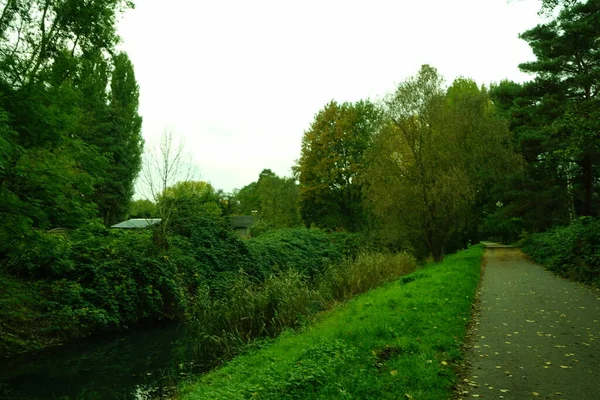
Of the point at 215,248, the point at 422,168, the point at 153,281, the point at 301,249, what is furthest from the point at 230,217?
the point at 422,168

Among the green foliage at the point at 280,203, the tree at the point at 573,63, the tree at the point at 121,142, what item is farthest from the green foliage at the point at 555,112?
the tree at the point at 121,142

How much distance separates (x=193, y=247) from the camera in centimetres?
1812

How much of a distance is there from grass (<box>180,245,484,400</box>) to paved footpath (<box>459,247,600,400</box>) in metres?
0.38

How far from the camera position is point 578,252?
1564cm

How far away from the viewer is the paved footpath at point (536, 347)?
15.2 feet

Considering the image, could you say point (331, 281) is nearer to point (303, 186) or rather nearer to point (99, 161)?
point (99, 161)

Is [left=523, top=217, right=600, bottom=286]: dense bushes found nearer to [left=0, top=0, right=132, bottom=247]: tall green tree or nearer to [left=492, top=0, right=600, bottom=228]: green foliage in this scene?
[left=492, top=0, right=600, bottom=228]: green foliage

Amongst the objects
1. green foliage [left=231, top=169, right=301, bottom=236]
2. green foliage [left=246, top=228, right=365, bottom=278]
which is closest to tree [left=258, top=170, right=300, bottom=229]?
green foliage [left=231, top=169, right=301, bottom=236]

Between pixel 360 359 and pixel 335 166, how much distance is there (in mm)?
31356

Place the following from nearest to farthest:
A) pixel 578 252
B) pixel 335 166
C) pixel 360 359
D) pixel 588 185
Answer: pixel 360 359 < pixel 578 252 < pixel 588 185 < pixel 335 166

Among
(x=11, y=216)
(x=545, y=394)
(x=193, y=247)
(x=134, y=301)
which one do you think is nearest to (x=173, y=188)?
(x=193, y=247)

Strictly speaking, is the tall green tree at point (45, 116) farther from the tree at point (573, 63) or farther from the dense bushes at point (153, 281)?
the tree at point (573, 63)

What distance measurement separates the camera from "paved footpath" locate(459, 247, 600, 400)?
15.2ft

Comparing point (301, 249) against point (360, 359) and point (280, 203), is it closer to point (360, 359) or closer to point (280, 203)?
point (280, 203)
